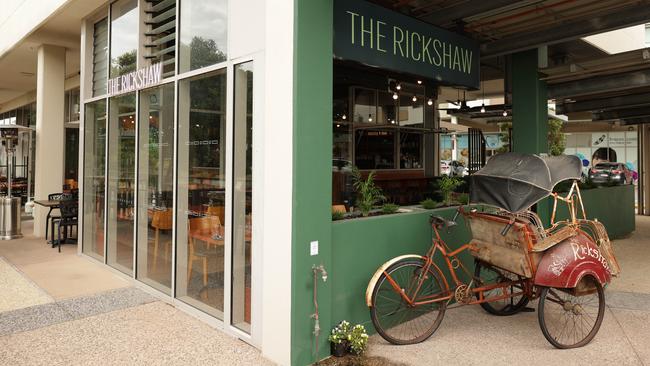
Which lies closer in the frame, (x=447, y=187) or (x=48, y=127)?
(x=447, y=187)

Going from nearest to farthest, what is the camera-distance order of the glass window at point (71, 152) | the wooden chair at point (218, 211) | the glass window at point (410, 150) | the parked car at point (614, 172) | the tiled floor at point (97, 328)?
the tiled floor at point (97, 328), the wooden chair at point (218, 211), the glass window at point (410, 150), the glass window at point (71, 152), the parked car at point (614, 172)

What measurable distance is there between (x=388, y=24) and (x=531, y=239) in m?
2.32

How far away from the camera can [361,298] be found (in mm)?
4027

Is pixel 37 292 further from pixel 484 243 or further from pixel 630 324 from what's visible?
pixel 630 324

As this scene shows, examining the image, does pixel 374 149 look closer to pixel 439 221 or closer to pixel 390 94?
pixel 390 94

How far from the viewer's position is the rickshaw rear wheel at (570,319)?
152 inches

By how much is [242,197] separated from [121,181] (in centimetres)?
296

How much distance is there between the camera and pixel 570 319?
4.47 metres

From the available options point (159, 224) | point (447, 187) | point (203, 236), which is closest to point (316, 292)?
point (203, 236)

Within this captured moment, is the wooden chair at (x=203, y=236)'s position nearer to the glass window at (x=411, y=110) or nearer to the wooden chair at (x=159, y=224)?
the wooden chair at (x=159, y=224)

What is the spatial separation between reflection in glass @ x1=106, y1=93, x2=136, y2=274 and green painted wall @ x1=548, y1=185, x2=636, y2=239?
695cm

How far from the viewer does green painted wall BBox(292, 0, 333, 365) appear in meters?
3.46

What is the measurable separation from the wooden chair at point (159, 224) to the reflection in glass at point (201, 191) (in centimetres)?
28

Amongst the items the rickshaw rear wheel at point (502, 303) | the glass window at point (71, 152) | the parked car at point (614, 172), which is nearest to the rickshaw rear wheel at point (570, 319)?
the rickshaw rear wheel at point (502, 303)
